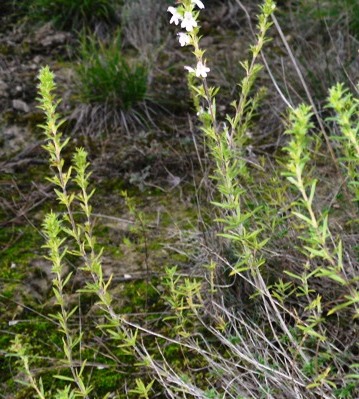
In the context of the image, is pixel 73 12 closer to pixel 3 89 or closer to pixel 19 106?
pixel 3 89

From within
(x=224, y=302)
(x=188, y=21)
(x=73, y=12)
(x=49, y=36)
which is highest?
(x=188, y=21)

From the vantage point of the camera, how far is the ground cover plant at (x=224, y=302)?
1.76 metres

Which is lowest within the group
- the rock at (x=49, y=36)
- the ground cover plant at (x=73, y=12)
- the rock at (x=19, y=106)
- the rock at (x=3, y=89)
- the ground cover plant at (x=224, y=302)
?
the rock at (x=49, y=36)

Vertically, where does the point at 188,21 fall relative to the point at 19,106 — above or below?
above

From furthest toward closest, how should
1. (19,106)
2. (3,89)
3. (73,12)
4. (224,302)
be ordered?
1. (73,12)
2. (3,89)
3. (19,106)
4. (224,302)

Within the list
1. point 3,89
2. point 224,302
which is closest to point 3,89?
point 3,89

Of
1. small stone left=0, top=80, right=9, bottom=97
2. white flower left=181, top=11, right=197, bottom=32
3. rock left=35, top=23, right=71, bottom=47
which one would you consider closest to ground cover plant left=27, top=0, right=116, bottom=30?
rock left=35, top=23, right=71, bottom=47

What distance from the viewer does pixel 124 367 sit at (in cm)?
234

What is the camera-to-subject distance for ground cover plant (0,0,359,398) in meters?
1.76

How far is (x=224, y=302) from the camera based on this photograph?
7.87 feet

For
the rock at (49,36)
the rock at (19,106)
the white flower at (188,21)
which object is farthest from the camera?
the rock at (49,36)

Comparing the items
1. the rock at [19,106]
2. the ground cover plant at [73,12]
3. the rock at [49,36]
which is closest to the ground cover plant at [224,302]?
the rock at [19,106]

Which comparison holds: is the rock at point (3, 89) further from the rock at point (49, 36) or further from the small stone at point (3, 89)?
the rock at point (49, 36)

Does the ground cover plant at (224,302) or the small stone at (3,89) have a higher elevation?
the ground cover plant at (224,302)
